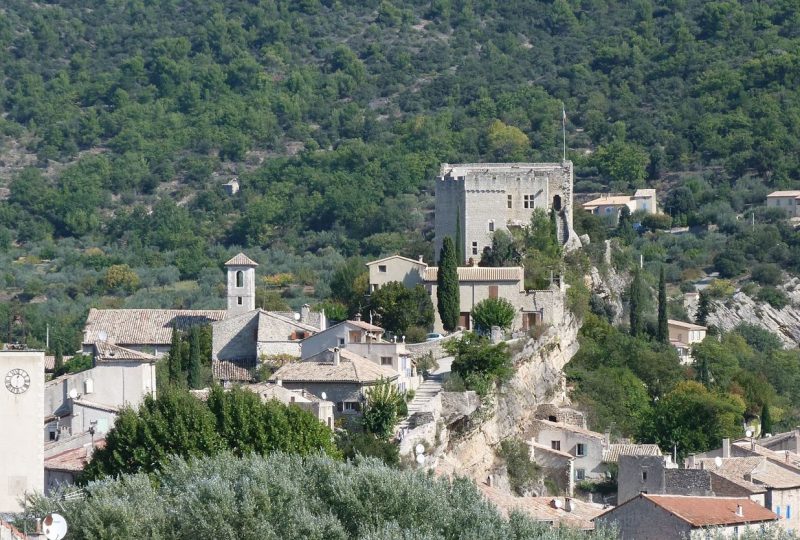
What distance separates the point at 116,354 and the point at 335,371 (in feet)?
20.1

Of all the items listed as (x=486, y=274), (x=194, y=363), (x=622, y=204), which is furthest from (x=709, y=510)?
(x=622, y=204)

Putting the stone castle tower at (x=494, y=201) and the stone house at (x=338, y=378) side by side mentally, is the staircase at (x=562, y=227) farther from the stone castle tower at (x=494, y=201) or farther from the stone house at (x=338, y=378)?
the stone house at (x=338, y=378)

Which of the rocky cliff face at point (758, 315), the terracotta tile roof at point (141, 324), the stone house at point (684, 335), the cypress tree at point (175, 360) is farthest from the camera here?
the rocky cliff face at point (758, 315)

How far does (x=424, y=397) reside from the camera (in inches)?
2106

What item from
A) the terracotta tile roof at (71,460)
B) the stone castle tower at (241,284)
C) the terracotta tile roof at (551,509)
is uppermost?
the stone castle tower at (241,284)

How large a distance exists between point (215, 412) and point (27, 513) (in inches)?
402

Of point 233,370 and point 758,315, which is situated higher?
point 233,370

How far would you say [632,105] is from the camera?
4892 inches

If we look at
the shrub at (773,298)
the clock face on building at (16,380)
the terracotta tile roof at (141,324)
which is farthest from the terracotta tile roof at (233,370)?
the shrub at (773,298)

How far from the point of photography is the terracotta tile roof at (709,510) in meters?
41.2

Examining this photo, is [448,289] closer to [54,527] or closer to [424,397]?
[424,397]

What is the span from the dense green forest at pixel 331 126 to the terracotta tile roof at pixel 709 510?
38.3m

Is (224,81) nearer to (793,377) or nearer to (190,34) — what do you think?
(190,34)

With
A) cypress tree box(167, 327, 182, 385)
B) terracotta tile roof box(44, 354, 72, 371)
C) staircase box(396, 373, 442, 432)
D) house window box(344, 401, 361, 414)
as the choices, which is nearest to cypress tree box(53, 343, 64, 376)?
terracotta tile roof box(44, 354, 72, 371)
